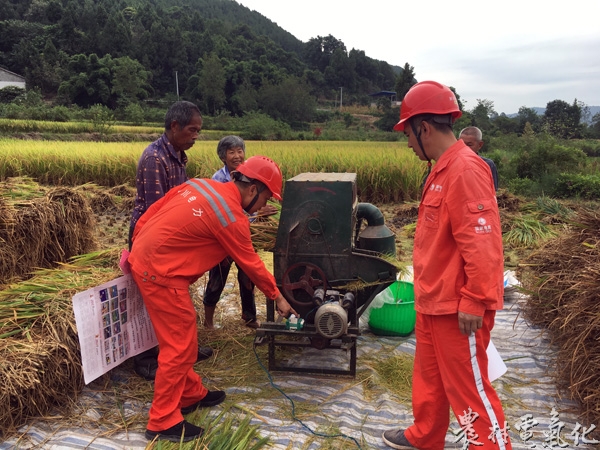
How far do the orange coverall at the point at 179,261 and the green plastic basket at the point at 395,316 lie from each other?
146 cm

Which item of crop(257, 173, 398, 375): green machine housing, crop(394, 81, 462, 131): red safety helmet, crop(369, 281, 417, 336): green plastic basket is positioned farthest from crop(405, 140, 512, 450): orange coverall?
crop(369, 281, 417, 336): green plastic basket

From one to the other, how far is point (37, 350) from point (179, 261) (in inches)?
39.2

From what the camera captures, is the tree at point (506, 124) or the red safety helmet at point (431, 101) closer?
the red safety helmet at point (431, 101)

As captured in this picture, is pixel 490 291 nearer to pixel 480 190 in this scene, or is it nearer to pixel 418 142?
pixel 480 190

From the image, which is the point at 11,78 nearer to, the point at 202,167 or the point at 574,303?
the point at 202,167

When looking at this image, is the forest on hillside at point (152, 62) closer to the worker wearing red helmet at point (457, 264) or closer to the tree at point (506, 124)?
the tree at point (506, 124)

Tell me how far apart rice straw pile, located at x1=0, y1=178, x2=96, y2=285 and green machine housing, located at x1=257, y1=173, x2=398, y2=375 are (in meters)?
2.38

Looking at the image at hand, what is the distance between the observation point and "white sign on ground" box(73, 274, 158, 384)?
225cm

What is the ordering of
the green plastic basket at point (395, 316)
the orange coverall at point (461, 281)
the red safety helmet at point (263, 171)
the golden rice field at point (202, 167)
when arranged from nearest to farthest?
the orange coverall at point (461, 281)
the red safety helmet at point (263, 171)
the green plastic basket at point (395, 316)
the golden rice field at point (202, 167)

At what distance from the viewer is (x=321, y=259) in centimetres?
274

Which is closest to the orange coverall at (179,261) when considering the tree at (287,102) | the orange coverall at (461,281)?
the orange coverall at (461,281)

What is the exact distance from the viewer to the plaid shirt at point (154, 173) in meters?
2.66

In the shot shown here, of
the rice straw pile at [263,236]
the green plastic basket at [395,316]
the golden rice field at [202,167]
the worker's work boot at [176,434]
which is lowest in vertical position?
the worker's work boot at [176,434]

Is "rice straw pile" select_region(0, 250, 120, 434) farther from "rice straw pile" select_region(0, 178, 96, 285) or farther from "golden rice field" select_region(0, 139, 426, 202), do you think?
"golden rice field" select_region(0, 139, 426, 202)
